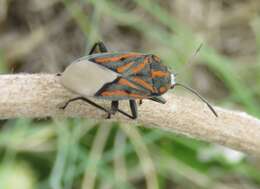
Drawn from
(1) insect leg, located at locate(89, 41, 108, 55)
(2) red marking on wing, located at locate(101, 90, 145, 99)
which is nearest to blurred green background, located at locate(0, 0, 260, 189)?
(1) insect leg, located at locate(89, 41, 108, 55)

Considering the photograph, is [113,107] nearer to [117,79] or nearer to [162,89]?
[117,79]

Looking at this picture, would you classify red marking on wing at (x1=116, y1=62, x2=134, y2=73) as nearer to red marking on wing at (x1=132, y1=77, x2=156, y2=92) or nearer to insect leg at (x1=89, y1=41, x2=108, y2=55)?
red marking on wing at (x1=132, y1=77, x2=156, y2=92)

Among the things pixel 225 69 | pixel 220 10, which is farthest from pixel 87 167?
pixel 220 10

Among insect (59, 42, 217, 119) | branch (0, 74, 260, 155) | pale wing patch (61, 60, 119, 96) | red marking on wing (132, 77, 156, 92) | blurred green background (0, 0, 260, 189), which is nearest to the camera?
branch (0, 74, 260, 155)

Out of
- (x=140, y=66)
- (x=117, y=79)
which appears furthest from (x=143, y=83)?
(x=117, y=79)

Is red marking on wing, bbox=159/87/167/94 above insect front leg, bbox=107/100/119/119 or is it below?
above

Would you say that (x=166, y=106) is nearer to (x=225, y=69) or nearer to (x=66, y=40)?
(x=225, y=69)
